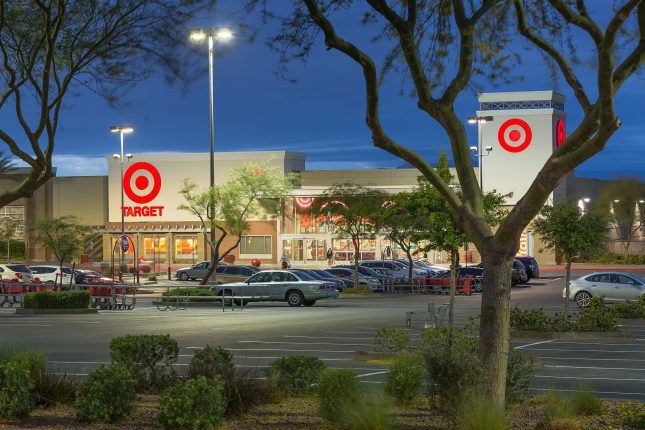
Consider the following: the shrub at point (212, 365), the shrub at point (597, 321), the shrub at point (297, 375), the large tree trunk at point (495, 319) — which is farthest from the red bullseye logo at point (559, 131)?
the large tree trunk at point (495, 319)

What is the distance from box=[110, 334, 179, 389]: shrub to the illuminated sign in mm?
74779

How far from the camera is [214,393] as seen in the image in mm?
10242

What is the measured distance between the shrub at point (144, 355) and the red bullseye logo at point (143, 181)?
74779mm

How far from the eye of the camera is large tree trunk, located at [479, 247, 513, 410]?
10.2 metres

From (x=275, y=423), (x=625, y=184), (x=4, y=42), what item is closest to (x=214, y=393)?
(x=275, y=423)

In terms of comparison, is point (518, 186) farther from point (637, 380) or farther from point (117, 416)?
point (117, 416)

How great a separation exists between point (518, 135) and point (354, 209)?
128 feet

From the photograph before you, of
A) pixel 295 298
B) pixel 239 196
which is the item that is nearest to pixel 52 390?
pixel 295 298

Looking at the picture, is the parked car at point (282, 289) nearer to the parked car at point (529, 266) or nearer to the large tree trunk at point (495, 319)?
the parked car at point (529, 266)

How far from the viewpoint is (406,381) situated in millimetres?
11898

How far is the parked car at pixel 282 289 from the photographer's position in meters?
38.8

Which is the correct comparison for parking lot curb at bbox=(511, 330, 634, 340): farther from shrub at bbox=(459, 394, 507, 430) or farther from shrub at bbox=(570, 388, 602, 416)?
shrub at bbox=(459, 394, 507, 430)

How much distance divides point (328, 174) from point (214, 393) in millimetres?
77421

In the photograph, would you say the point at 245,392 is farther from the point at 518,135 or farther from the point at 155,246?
the point at 518,135
